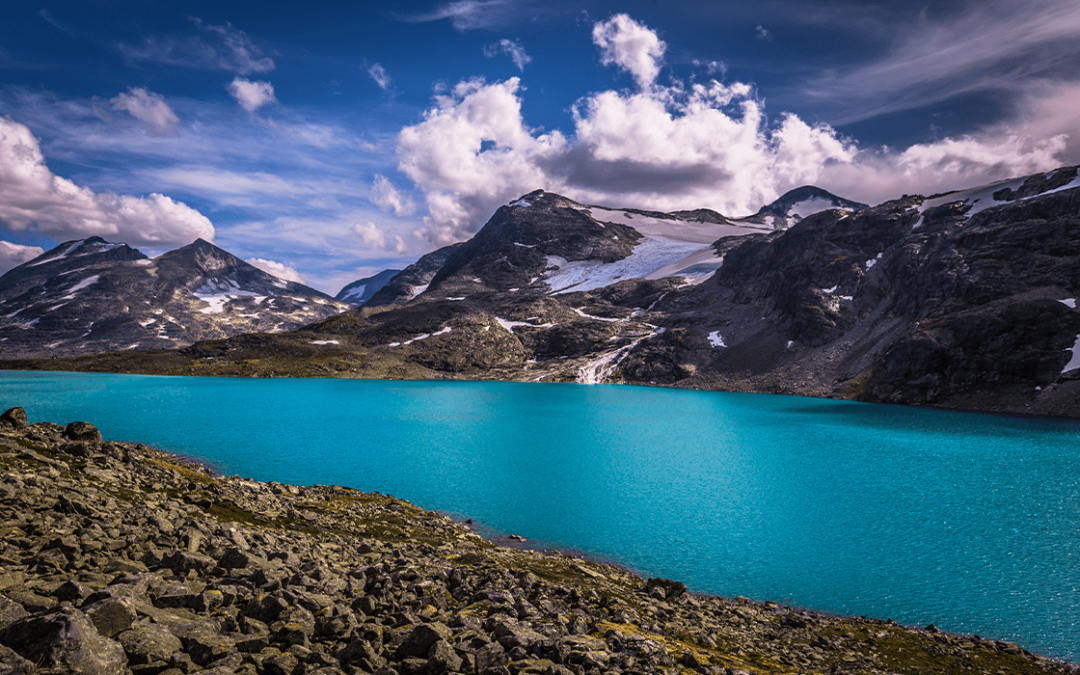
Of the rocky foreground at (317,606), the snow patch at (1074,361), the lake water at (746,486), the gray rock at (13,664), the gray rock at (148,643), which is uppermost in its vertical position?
the snow patch at (1074,361)

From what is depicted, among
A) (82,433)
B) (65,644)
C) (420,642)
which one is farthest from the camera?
(82,433)

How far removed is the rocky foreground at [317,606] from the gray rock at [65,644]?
24 millimetres

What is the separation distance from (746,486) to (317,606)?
136 ft

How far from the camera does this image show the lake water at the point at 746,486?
2644 cm

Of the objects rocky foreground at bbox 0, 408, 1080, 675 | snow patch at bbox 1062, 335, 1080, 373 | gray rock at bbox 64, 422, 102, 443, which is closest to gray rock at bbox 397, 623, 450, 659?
rocky foreground at bbox 0, 408, 1080, 675

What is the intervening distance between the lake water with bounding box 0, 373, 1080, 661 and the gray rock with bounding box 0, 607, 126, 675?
23510 millimetres

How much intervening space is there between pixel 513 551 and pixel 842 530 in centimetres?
2256

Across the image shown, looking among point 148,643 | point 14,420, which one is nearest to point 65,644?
point 148,643

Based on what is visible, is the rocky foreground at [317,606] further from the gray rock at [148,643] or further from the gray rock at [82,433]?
the gray rock at [82,433]

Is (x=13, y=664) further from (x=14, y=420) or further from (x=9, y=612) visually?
(x=14, y=420)

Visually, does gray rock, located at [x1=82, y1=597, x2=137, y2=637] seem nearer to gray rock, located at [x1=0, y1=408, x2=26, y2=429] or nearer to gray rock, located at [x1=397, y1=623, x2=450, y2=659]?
gray rock, located at [x1=397, y1=623, x2=450, y2=659]

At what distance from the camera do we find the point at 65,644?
7934mm

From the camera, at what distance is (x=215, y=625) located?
10.6m

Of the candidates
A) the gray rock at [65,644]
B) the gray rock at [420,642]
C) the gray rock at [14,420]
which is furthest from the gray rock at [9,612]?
the gray rock at [14,420]
